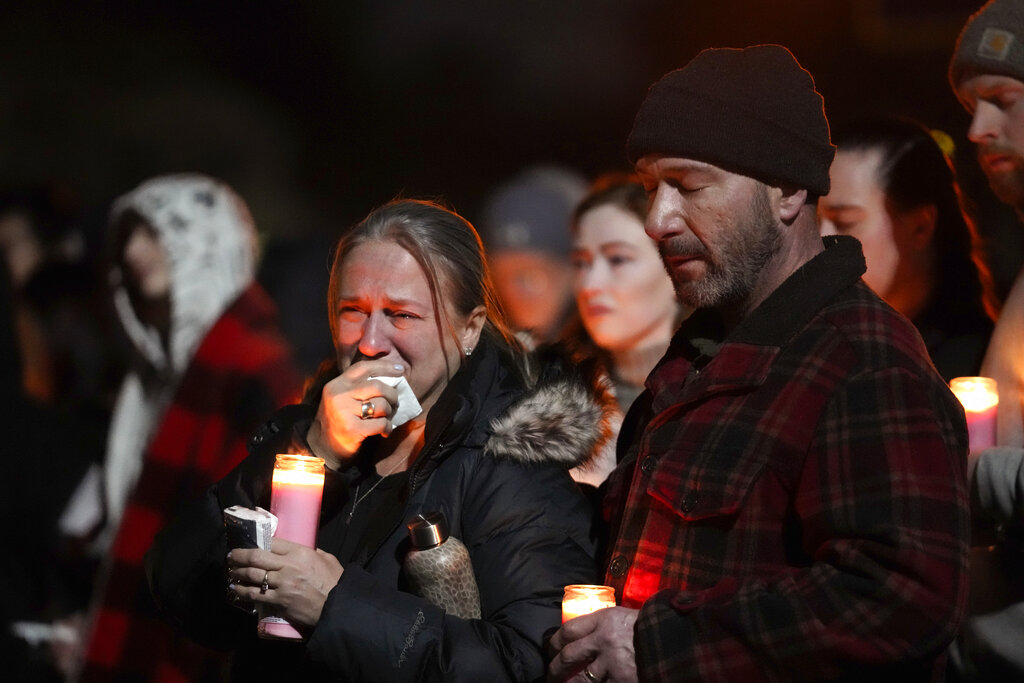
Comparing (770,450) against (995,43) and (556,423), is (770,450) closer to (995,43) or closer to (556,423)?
(556,423)

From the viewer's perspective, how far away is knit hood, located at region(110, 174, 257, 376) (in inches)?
203

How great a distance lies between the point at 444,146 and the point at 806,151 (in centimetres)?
552

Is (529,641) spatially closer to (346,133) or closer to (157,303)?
(157,303)

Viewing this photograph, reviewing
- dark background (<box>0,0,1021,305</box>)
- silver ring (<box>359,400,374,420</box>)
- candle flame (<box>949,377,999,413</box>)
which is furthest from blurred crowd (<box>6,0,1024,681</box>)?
dark background (<box>0,0,1021,305</box>)

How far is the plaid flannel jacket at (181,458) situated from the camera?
14.4ft

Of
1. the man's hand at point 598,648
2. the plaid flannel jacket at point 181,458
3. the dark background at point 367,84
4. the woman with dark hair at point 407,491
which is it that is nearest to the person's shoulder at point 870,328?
the man's hand at point 598,648

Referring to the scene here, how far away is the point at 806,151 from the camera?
237 centimetres

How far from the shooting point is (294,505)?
2412 mm

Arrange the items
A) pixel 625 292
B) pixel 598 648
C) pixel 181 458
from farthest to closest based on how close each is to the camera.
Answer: pixel 181 458, pixel 625 292, pixel 598 648

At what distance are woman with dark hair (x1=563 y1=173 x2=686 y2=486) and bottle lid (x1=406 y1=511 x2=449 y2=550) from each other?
1897 millimetres

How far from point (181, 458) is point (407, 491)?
2.00 metres

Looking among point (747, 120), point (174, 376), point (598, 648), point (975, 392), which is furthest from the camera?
point (174, 376)

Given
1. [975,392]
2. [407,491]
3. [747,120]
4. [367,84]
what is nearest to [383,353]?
[407,491]

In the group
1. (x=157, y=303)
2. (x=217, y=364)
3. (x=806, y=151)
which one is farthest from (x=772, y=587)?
(x=157, y=303)
